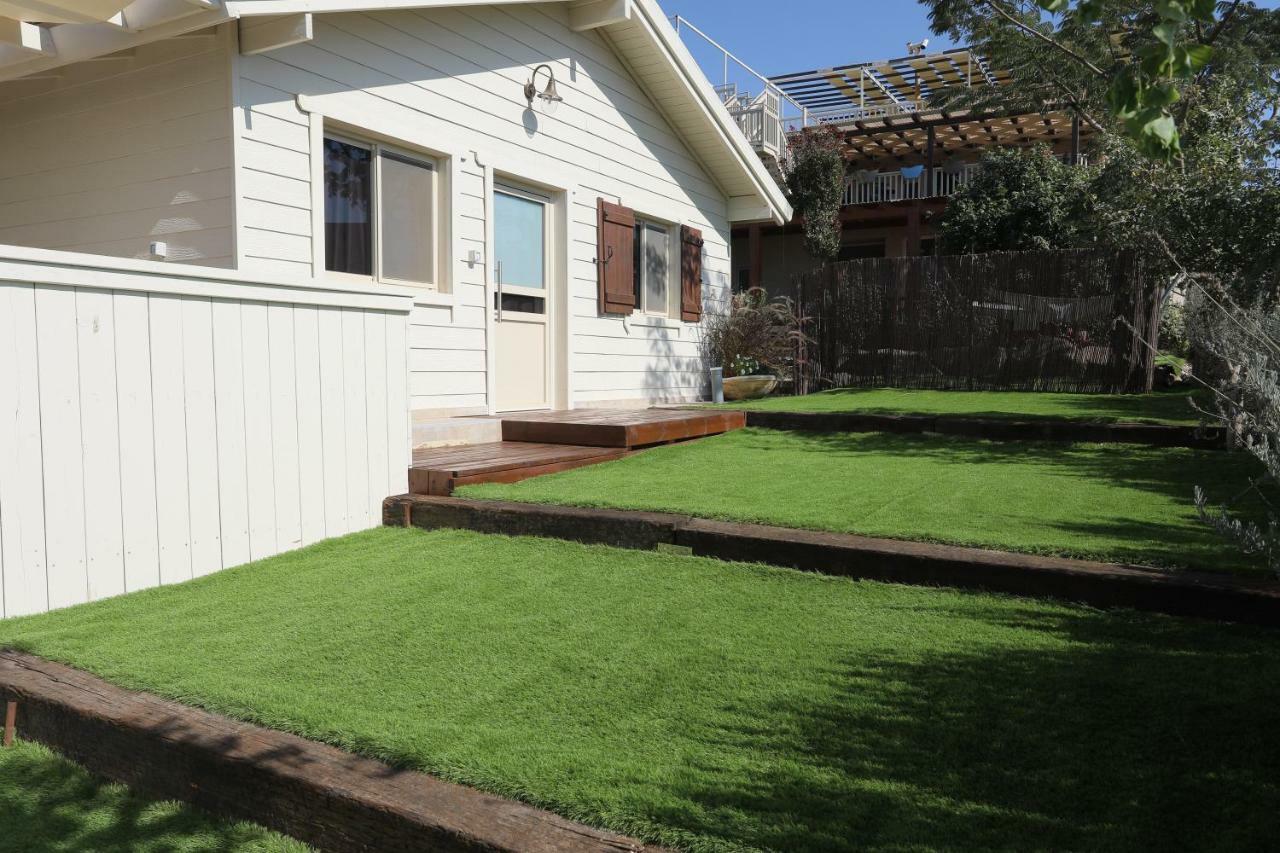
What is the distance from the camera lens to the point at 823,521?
3934mm

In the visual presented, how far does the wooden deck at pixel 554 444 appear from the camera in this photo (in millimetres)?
5039

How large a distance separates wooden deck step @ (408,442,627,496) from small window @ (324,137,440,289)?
56.0 inches

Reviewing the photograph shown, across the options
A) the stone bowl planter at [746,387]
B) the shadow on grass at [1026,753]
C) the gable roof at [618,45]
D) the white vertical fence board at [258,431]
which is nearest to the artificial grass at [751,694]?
the shadow on grass at [1026,753]

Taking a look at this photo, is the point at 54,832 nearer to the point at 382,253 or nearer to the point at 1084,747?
the point at 1084,747

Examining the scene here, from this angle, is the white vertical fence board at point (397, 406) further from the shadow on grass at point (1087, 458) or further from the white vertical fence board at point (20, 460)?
the shadow on grass at point (1087, 458)

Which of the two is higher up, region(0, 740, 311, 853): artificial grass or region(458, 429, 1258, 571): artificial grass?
region(458, 429, 1258, 571): artificial grass

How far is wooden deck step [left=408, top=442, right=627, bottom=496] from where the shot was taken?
496cm

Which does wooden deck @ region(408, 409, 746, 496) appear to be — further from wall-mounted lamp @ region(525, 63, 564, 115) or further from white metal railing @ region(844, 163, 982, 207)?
white metal railing @ region(844, 163, 982, 207)

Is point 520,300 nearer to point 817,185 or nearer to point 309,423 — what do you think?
point 309,423

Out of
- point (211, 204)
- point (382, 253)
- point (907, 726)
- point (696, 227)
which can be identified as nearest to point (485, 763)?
point (907, 726)

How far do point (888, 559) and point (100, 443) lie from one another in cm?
311

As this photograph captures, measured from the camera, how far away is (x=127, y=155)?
5.81 m

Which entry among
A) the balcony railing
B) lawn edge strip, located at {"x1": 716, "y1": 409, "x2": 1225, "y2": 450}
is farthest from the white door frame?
the balcony railing

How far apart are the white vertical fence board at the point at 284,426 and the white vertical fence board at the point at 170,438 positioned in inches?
18.2
